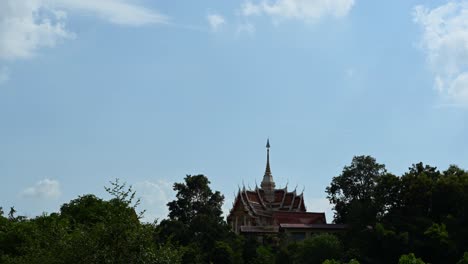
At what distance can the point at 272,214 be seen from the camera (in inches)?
2709

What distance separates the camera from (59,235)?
19.1 metres

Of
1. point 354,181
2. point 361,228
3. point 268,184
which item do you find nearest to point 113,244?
point 361,228

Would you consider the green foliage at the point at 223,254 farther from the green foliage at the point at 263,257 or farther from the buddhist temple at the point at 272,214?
the buddhist temple at the point at 272,214

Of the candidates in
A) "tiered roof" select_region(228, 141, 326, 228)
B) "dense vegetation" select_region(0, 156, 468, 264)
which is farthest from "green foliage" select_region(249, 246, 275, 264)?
"tiered roof" select_region(228, 141, 326, 228)

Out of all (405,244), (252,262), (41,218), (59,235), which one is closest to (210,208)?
(252,262)

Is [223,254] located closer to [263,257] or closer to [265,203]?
[263,257]

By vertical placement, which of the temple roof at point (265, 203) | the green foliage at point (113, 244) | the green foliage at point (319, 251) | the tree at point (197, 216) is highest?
the temple roof at point (265, 203)

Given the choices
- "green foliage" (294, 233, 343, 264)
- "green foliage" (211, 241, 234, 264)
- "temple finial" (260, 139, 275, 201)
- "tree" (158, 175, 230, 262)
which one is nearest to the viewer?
"green foliage" (294, 233, 343, 264)

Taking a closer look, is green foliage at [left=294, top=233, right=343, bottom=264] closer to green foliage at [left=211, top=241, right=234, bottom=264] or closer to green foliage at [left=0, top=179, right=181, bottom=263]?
green foliage at [left=211, top=241, right=234, bottom=264]

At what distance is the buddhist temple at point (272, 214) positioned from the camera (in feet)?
204

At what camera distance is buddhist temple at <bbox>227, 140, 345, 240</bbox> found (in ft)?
204

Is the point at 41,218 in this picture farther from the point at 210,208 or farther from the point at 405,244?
the point at 210,208

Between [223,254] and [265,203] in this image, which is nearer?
[223,254]

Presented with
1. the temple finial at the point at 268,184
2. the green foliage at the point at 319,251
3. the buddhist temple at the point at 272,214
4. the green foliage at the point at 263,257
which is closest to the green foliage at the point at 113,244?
the green foliage at the point at 319,251
